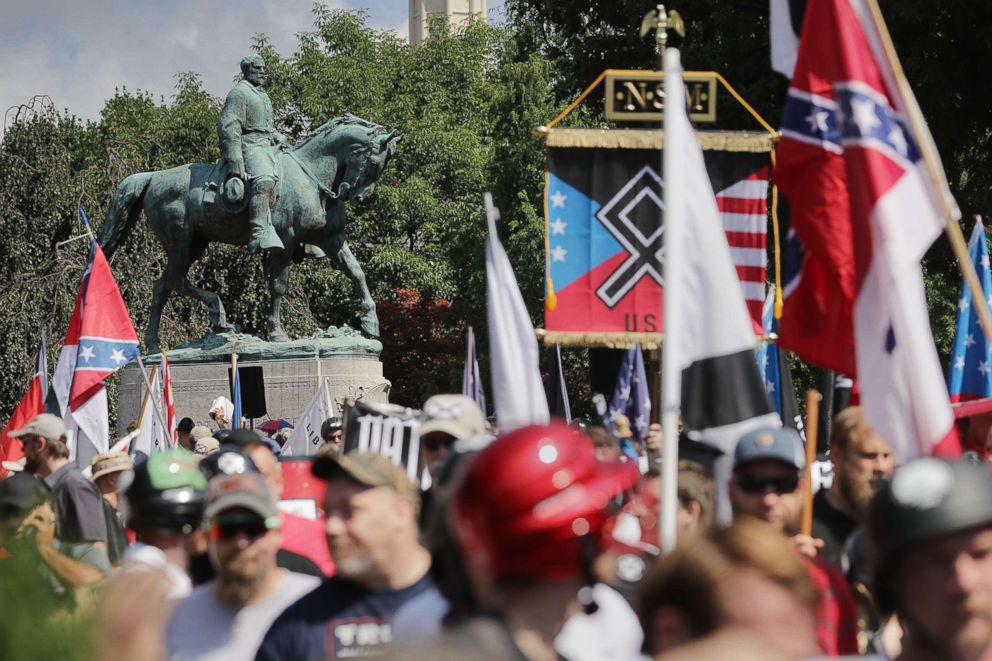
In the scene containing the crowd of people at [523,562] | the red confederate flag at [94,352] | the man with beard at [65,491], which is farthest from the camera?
the red confederate flag at [94,352]

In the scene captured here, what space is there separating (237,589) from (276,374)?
1813cm

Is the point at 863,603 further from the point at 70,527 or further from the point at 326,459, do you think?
the point at 70,527

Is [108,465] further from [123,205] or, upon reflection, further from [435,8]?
[435,8]

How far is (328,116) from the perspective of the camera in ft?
159

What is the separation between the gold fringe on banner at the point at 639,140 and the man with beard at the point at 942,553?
6.14 meters

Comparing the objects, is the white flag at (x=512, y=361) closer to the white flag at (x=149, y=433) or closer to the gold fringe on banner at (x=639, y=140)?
the gold fringe on banner at (x=639, y=140)

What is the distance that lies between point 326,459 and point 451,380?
40097 mm

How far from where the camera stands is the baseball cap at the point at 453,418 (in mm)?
6129

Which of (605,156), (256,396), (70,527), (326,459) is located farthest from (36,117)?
(326,459)

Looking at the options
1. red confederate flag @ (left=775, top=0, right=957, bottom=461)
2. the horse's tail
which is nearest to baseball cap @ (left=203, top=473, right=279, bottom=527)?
red confederate flag @ (left=775, top=0, right=957, bottom=461)

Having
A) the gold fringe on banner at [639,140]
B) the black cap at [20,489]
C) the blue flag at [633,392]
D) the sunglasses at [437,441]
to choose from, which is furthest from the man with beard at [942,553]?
the blue flag at [633,392]

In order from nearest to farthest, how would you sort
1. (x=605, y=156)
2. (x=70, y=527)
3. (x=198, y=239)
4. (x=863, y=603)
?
(x=863, y=603), (x=70, y=527), (x=605, y=156), (x=198, y=239)

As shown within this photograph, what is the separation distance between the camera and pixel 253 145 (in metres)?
22.2

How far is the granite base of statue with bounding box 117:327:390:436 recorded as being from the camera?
22312 millimetres
